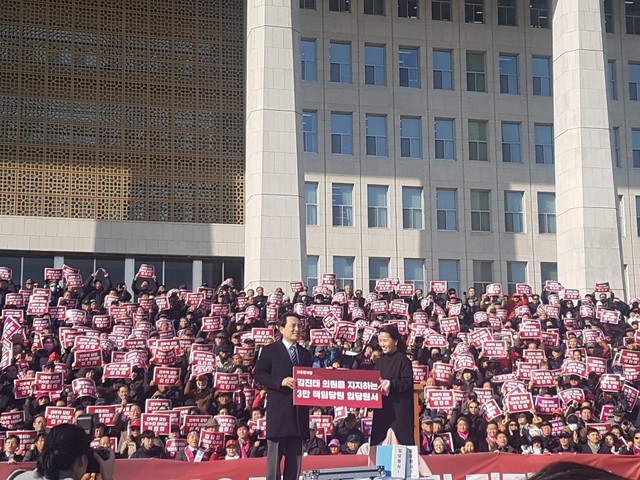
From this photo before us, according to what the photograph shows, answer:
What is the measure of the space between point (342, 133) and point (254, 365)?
76.2 ft

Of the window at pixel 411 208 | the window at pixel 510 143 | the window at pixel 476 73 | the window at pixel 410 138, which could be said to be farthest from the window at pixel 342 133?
the window at pixel 510 143

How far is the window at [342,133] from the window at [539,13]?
26.3ft

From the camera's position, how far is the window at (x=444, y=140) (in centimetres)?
4022

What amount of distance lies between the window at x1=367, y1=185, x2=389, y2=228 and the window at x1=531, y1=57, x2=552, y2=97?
274 inches

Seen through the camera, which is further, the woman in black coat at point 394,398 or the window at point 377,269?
the window at point 377,269

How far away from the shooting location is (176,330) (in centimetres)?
2058

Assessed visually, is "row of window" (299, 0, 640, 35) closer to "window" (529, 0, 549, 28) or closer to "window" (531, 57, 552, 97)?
"window" (529, 0, 549, 28)

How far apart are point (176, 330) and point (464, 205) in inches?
830

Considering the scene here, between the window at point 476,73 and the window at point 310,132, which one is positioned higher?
the window at point 476,73

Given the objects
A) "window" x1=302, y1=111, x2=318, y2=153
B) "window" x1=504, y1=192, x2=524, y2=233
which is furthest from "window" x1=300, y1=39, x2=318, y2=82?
"window" x1=504, y1=192, x2=524, y2=233

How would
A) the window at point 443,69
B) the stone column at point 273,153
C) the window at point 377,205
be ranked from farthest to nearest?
the window at point 443,69 < the window at point 377,205 < the stone column at point 273,153

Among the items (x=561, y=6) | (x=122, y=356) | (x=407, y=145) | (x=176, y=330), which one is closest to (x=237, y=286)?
(x=407, y=145)

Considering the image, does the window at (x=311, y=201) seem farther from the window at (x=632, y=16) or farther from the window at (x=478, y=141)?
the window at (x=632, y=16)

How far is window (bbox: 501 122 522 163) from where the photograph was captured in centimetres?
4081
